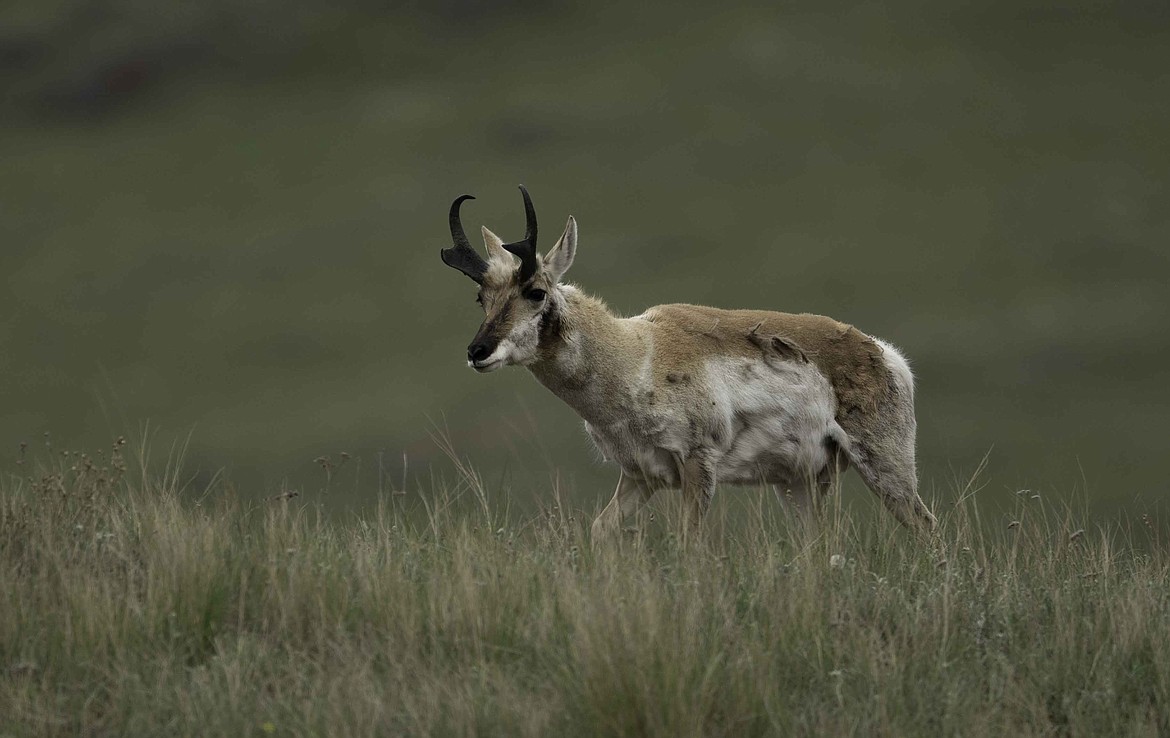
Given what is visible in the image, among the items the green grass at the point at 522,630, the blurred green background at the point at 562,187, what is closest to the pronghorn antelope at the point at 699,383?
the green grass at the point at 522,630

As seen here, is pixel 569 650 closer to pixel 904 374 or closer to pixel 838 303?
pixel 904 374

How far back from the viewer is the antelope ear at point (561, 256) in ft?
35.6

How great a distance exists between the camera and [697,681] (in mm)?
6602

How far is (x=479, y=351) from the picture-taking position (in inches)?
400

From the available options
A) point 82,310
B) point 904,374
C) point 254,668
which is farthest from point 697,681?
point 82,310

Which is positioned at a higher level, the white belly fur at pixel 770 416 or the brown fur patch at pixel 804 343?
the brown fur patch at pixel 804 343

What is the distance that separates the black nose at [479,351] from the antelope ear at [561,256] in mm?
906

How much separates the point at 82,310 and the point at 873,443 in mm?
105679

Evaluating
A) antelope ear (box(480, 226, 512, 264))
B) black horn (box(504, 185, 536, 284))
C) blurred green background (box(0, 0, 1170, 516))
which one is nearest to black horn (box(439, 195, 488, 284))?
antelope ear (box(480, 226, 512, 264))

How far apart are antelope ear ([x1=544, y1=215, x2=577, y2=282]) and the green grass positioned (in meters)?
2.55

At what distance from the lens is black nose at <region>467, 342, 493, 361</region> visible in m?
10.1

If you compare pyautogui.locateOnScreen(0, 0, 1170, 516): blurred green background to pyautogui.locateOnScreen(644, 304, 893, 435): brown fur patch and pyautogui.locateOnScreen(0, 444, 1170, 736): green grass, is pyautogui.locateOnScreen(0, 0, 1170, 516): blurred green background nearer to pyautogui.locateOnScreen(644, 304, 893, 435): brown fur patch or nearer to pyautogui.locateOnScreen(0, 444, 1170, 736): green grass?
pyautogui.locateOnScreen(644, 304, 893, 435): brown fur patch

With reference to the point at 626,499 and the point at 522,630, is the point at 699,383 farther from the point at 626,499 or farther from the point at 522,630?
the point at 522,630

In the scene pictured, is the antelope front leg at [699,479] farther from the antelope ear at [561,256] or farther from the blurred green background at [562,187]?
the blurred green background at [562,187]
